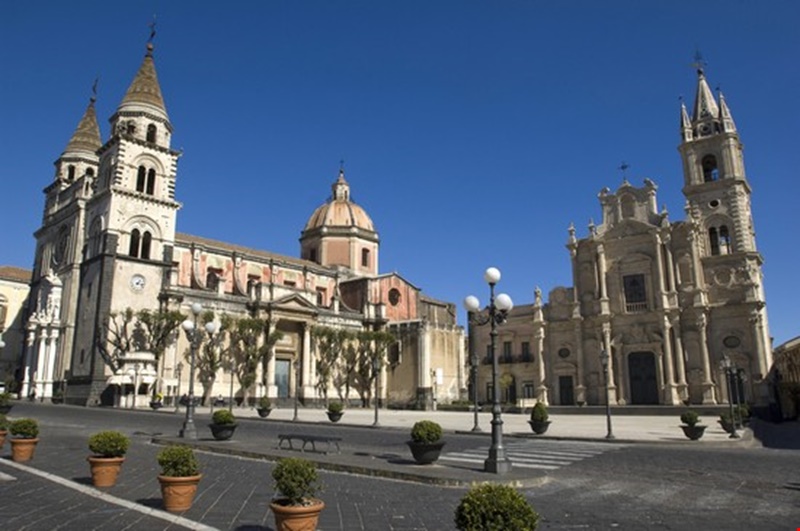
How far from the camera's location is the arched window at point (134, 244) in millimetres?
41719

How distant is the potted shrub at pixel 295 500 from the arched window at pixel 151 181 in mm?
42386

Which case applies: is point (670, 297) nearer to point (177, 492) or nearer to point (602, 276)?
point (602, 276)

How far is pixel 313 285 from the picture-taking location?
53938 mm

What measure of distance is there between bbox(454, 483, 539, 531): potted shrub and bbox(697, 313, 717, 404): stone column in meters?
41.6

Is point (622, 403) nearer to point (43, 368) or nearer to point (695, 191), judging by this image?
point (695, 191)

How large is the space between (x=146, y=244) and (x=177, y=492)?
39.1m

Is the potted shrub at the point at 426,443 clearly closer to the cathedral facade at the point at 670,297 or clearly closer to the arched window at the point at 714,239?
the cathedral facade at the point at 670,297

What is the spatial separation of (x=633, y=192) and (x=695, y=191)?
4629mm

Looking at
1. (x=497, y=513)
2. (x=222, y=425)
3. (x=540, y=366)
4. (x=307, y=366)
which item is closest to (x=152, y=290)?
(x=307, y=366)

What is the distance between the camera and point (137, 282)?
40688 millimetres

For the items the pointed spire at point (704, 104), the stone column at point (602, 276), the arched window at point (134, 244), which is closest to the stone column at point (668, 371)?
the stone column at point (602, 276)

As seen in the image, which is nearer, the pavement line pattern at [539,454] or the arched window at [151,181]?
the pavement line pattern at [539,454]

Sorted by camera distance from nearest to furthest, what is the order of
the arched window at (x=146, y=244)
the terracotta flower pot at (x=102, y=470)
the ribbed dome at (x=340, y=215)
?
the terracotta flower pot at (x=102, y=470) → the arched window at (x=146, y=244) → the ribbed dome at (x=340, y=215)

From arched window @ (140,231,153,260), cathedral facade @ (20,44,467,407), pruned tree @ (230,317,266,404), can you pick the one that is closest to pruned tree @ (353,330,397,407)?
cathedral facade @ (20,44,467,407)
